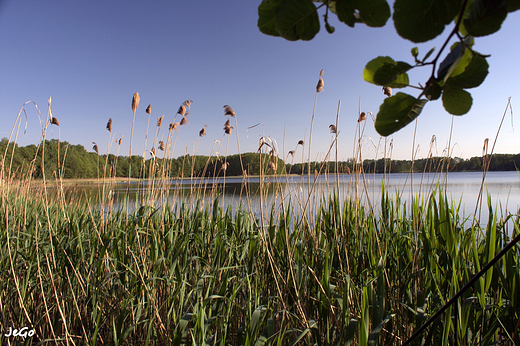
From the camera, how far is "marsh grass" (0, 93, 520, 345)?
4.22 ft

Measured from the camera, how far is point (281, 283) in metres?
1.84

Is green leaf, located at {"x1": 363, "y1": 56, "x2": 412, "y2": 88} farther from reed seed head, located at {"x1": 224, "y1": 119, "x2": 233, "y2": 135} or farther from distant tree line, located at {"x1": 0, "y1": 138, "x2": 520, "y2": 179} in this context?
reed seed head, located at {"x1": 224, "y1": 119, "x2": 233, "y2": 135}

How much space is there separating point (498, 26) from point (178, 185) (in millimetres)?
2689

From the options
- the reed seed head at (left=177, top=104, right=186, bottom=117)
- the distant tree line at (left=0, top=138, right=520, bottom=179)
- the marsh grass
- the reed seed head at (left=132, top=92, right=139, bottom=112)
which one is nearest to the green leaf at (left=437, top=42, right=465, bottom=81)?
the marsh grass

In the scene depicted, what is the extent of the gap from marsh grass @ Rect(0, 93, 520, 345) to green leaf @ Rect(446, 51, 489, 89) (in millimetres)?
1100

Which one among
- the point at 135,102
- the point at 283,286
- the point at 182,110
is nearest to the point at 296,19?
the point at 135,102

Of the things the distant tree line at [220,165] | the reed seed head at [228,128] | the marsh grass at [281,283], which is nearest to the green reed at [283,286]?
the marsh grass at [281,283]

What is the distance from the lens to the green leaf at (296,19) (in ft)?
0.90

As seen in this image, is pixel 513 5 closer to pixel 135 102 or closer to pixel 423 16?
pixel 423 16

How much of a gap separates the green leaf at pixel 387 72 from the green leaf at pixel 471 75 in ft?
0.14

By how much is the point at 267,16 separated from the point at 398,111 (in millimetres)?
184

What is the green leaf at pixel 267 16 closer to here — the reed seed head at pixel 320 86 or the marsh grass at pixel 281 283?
the marsh grass at pixel 281 283

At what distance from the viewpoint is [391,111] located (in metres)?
0.27

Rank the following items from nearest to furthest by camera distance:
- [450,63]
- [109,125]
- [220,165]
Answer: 1. [450,63]
2. [109,125]
3. [220,165]
